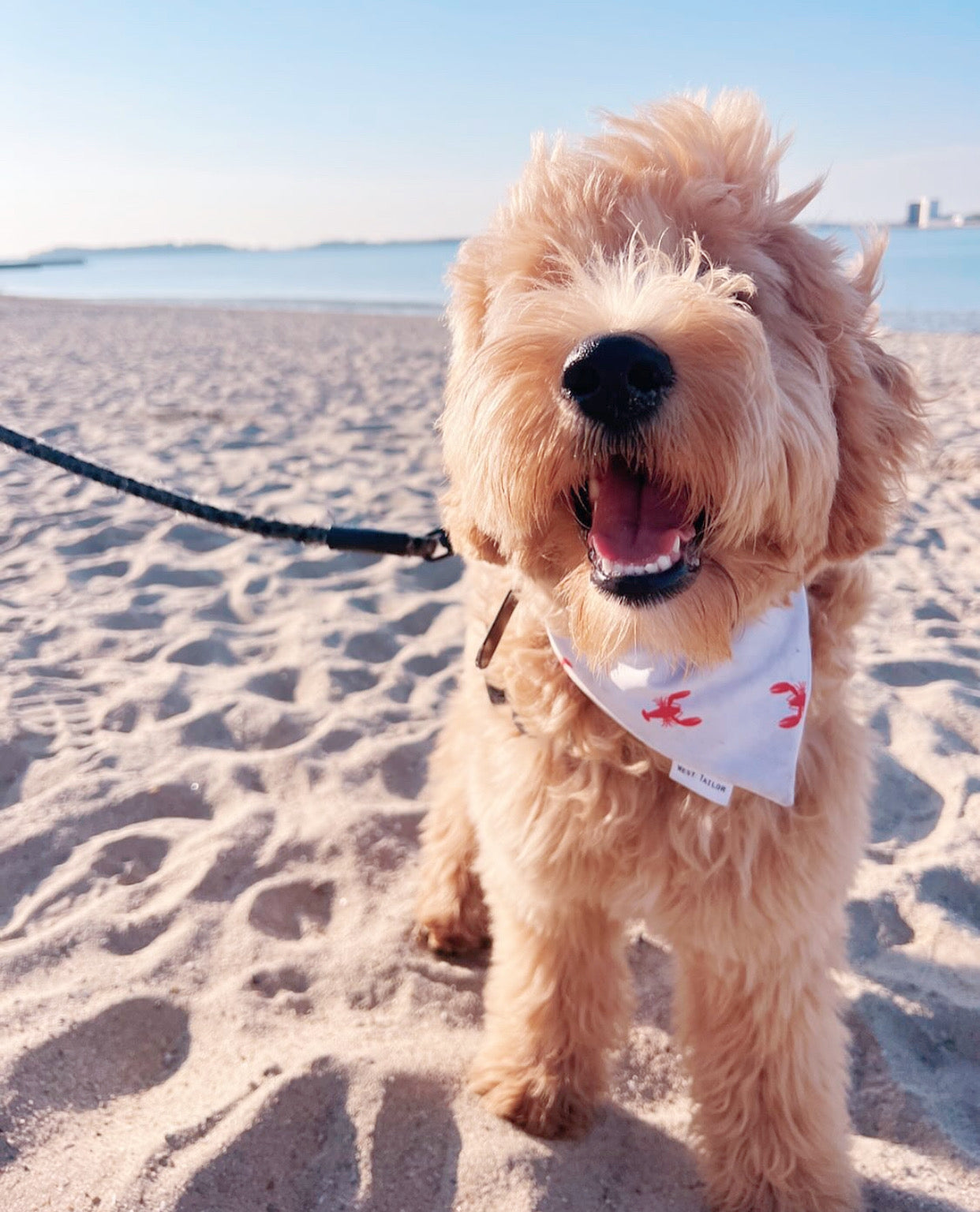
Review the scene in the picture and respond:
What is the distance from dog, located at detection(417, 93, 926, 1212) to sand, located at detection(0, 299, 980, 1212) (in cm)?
24

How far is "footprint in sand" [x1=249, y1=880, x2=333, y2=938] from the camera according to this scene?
9.05 feet

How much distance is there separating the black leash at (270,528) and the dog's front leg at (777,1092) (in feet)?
4.33

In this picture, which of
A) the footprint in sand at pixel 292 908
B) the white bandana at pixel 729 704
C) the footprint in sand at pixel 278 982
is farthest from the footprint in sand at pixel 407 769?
the white bandana at pixel 729 704

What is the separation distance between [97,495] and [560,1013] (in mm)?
5210

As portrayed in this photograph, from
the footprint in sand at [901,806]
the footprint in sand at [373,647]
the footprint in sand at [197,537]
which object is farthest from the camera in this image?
the footprint in sand at [197,537]

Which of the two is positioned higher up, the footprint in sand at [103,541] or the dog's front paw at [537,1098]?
the footprint in sand at [103,541]

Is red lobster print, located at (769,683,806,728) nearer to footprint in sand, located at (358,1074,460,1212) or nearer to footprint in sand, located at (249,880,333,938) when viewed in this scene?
footprint in sand, located at (358,1074,460,1212)

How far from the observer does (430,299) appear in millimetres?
28016

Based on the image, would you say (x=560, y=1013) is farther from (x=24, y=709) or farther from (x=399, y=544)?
(x=24, y=709)

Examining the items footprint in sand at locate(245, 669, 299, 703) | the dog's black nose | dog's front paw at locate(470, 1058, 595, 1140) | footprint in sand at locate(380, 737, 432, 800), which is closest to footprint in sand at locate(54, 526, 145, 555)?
footprint in sand at locate(245, 669, 299, 703)

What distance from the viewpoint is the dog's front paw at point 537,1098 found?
2.21 m

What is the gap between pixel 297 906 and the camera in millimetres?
2859

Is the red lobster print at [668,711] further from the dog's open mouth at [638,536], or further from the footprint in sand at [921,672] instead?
the footprint in sand at [921,672]

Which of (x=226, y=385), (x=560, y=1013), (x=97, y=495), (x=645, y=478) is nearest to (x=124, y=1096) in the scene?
(x=560, y=1013)
